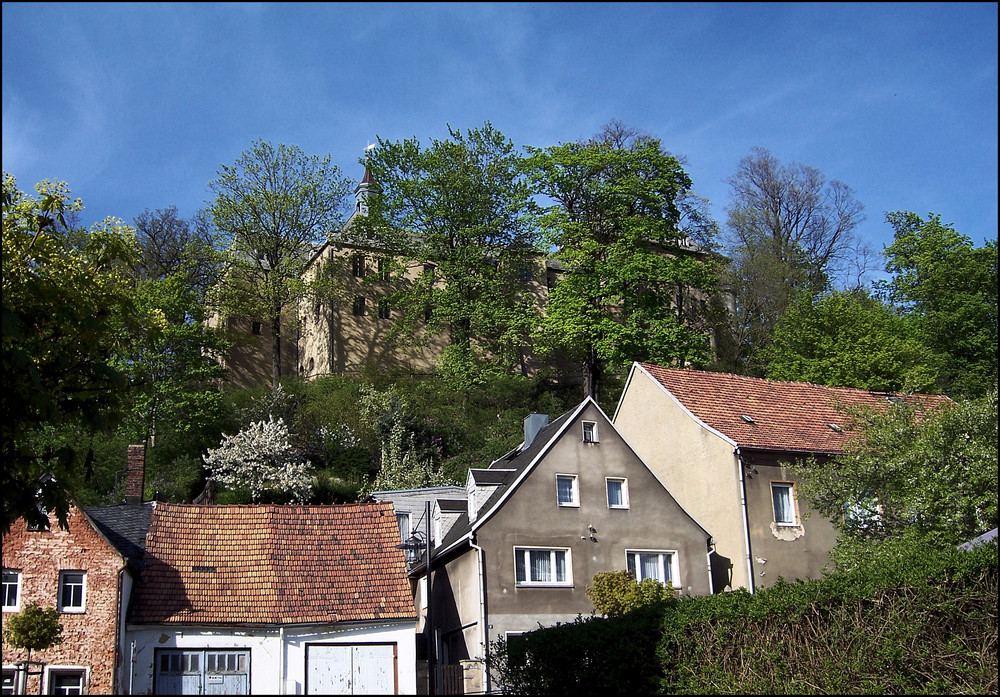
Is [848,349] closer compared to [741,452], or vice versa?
[741,452]

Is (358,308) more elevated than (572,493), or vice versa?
(358,308)

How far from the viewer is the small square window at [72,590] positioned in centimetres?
2295

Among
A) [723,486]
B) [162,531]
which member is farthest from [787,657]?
[162,531]

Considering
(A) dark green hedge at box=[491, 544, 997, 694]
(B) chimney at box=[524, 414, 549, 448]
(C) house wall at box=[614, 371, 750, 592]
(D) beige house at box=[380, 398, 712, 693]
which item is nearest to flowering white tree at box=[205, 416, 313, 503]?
(B) chimney at box=[524, 414, 549, 448]

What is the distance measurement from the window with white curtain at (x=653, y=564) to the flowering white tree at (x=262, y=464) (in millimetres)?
15466

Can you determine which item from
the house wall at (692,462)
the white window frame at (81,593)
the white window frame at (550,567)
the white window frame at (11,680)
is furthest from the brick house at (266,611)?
the house wall at (692,462)

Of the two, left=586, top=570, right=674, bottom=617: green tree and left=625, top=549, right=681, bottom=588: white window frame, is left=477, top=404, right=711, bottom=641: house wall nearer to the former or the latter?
left=625, top=549, right=681, bottom=588: white window frame

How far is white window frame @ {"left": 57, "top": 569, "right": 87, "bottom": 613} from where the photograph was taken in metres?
22.9

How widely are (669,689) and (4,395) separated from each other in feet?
35.9

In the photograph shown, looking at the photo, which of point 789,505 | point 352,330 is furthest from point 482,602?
point 352,330

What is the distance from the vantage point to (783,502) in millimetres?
28297

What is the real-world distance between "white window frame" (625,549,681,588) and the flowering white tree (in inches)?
608

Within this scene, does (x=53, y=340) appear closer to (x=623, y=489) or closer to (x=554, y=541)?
(x=554, y=541)

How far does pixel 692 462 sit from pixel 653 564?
11.8 ft
